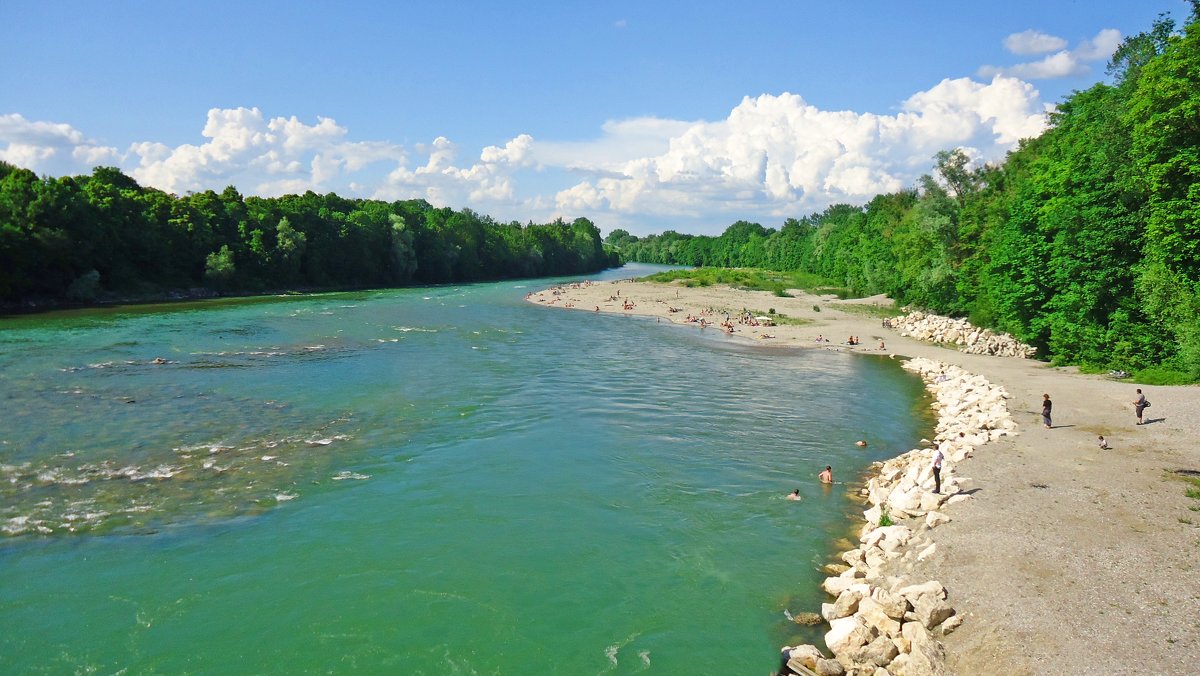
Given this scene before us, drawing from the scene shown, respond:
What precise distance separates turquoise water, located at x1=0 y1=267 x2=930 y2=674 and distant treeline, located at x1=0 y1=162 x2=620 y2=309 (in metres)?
37.2

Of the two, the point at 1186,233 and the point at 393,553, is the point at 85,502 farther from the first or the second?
the point at 1186,233

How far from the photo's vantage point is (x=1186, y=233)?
32.2m

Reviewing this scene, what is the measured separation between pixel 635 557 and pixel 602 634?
13.0 ft

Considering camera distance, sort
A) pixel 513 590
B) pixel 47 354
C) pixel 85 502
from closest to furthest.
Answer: pixel 513 590 → pixel 85 502 → pixel 47 354

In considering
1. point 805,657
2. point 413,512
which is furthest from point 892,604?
point 413,512

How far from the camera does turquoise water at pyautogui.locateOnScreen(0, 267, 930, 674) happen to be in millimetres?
15086

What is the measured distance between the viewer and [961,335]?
5944cm

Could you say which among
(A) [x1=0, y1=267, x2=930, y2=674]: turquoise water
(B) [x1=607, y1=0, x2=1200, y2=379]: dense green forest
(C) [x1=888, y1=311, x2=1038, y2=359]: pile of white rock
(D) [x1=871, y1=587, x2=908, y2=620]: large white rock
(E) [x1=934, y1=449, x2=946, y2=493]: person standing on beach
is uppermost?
(B) [x1=607, y1=0, x2=1200, y2=379]: dense green forest

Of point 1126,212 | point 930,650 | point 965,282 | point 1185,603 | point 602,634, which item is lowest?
point 602,634

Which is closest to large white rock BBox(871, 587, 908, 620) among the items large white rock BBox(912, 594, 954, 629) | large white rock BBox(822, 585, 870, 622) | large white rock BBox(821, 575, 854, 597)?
large white rock BBox(912, 594, 954, 629)

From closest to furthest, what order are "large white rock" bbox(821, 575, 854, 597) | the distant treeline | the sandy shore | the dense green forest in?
the sandy shore < "large white rock" bbox(821, 575, 854, 597) < the dense green forest < the distant treeline

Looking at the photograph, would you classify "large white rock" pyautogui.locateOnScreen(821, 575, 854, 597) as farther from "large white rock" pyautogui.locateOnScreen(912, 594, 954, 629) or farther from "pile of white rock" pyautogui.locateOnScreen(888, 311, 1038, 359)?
"pile of white rock" pyautogui.locateOnScreen(888, 311, 1038, 359)

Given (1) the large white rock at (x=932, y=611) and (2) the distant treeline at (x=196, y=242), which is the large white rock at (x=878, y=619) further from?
(2) the distant treeline at (x=196, y=242)

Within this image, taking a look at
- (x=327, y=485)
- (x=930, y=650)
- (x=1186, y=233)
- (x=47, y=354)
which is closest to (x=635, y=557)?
(x=930, y=650)
